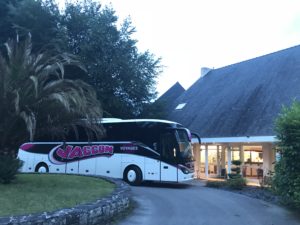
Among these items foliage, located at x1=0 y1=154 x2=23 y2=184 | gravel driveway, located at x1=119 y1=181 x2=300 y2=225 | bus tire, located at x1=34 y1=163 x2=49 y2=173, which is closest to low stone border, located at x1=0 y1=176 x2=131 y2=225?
gravel driveway, located at x1=119 y1=181 x2=300 y2=225

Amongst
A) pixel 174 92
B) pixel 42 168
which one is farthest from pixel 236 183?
pixel 174 92

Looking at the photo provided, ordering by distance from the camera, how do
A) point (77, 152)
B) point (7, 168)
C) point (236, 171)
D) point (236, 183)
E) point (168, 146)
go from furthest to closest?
point (77, 152) → point (236, 171) → point (168, 146) → point (236, 183) → point (7, 168)

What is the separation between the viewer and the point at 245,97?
85.7 feet

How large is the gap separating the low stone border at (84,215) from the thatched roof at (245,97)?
11011 millimetres

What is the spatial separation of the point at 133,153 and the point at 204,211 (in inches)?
348

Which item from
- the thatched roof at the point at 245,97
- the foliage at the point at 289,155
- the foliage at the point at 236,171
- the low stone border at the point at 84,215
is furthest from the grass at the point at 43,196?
the thatched roof at the point at 245,97

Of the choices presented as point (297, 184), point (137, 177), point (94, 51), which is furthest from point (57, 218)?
point (94, 51)

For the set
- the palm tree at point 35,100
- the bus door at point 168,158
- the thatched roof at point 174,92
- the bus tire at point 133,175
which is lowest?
the bus tire at point 133,175

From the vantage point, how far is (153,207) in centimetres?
1389

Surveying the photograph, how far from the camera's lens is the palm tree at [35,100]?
46.5 feet

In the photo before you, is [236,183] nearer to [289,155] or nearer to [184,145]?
[184,145]

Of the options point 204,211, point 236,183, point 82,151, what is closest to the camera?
point 204,211

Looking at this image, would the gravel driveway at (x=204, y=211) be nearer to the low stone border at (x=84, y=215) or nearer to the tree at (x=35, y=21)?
the low stone border at (x=84, y=215)

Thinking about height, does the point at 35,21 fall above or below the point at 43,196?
above
